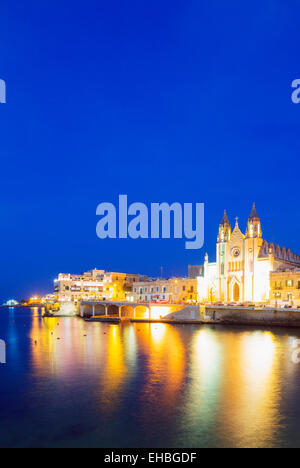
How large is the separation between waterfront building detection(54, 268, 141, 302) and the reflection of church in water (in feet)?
129

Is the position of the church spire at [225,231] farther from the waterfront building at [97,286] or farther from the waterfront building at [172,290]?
the waterfront building at [97,286]

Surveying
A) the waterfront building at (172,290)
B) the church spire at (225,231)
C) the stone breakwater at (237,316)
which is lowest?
the stone breakwater at (237,316)

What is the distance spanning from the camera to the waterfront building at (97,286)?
440 ft

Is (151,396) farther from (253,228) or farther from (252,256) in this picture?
(253,228)

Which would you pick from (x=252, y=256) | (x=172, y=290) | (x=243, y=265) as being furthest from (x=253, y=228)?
(x=172, y=290)

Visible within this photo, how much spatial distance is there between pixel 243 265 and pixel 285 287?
488 inches

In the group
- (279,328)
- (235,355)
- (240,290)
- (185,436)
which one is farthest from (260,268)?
(185,436)

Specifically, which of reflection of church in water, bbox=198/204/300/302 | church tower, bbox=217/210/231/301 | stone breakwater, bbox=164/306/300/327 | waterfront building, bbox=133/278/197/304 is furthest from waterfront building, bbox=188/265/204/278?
stone breakwater, bbox=164/306/300/327

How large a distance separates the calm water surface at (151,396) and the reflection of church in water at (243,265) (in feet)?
128

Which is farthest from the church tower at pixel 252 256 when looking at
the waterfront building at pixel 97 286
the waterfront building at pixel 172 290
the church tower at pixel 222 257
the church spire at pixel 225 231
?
the waterfront building at pixel 97 286

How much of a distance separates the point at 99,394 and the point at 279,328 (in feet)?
151

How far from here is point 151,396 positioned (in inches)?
1033
